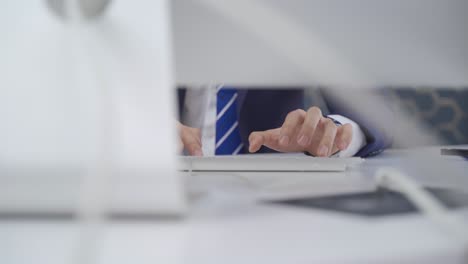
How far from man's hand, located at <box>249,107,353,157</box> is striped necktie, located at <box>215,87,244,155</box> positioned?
0.11m

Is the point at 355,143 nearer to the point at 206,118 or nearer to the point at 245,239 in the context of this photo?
the point at 206,118

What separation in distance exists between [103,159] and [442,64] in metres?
0.33

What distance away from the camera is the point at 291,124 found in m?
0.81

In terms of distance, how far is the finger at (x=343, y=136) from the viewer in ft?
2.83

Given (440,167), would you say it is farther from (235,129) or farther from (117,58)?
(235,129)

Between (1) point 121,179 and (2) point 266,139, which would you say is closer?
(1) point 121,179

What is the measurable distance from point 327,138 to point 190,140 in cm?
28

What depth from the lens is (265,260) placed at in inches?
8.4

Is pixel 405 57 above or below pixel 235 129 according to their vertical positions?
below

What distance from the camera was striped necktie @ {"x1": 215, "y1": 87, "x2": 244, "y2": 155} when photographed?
3.09 ft

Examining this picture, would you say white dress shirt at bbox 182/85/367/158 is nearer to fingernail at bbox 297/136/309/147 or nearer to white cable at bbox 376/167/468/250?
fingernail at bbox 297/136/309/147

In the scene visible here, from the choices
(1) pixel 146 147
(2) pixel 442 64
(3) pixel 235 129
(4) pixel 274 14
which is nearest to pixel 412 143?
(2) pixel 442 64

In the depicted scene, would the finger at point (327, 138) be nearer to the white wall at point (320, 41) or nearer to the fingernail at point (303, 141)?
the fingernail at point (303, 141)

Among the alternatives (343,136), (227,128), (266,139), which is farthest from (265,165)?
(227,128)
